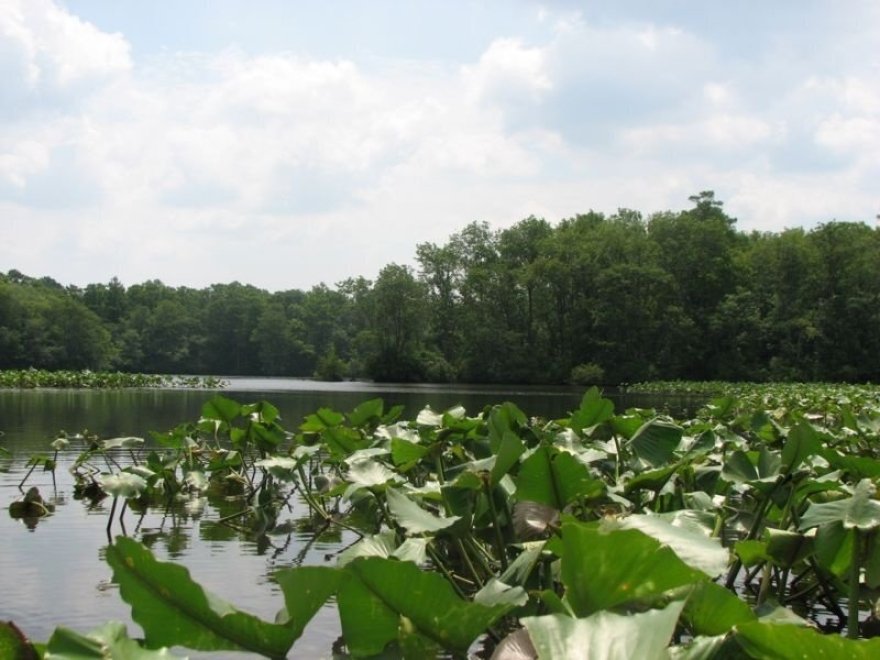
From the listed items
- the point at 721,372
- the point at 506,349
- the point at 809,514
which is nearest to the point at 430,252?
the point at 506,349

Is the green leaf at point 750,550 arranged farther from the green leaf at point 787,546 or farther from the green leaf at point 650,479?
the green leaf at point 650,479

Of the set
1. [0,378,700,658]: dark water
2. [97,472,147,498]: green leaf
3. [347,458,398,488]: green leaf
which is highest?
[347,458,398,488]: green leaf

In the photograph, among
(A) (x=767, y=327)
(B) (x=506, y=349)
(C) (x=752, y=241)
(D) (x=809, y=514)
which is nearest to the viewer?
(D) (x=809, y=514)

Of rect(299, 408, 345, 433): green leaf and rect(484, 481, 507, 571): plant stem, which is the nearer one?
rect(484, 481, 507, 571): plant stem

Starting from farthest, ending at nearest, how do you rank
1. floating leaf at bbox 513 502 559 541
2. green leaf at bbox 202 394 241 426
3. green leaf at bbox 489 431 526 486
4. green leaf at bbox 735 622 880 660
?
green leaf at bbox 202 394 241 426 → floating leaf at bbox 513 502 559 541 → green leaf at bbox 489 431 526 486 → green leaf at bbox 735 622 880 660

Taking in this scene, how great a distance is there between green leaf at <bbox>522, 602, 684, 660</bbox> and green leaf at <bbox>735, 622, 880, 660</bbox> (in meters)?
0.17

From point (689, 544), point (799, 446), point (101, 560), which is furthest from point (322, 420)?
point (689, 544)

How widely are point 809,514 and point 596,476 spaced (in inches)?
86.5

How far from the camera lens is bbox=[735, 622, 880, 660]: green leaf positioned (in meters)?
1.16

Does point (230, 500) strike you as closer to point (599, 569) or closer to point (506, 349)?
point (599, 569)

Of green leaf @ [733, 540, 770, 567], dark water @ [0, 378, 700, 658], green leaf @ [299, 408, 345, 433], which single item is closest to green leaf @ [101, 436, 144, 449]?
dark water @ [0, 378, 700, 658]

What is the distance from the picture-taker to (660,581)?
5.24ft

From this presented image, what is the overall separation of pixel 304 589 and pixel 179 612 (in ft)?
0.77

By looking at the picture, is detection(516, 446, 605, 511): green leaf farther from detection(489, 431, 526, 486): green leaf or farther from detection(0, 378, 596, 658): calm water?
detection(0, 378, 596, 658): calm water
